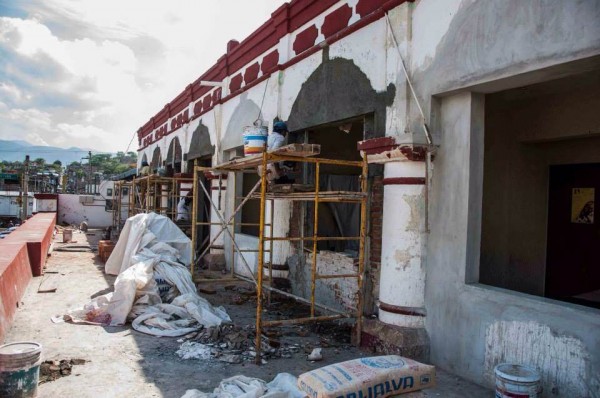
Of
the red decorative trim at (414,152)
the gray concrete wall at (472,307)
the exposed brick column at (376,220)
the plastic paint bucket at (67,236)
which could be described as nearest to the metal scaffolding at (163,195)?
the plastic paint bucket at (67,236)

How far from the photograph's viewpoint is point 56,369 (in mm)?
4914

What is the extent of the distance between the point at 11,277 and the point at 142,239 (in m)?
3.05

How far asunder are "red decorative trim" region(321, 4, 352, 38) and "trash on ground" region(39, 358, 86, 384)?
5.58 meters

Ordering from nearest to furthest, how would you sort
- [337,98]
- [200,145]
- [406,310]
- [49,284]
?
[406,310] → [337,98] → [49,284] → [200,145]

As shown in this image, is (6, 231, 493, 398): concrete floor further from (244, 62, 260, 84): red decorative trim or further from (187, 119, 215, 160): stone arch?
(187, 119, 215, 160): stone arch

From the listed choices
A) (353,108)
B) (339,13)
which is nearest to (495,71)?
(353,108)

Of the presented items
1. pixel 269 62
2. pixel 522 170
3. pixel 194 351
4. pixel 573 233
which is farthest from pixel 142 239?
pixel 573 233

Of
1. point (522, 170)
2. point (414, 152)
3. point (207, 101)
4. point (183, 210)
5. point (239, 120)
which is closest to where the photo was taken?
point (414, 152)

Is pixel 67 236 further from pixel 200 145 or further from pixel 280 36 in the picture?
pixel 280 36

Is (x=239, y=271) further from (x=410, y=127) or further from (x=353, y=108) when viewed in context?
(x=410, y=127)

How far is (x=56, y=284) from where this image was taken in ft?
30.5

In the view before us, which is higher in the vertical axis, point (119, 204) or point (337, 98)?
point (337, 98)

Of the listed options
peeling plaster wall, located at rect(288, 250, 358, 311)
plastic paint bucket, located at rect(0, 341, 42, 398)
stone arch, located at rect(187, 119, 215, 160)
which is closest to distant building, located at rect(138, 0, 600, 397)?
peeling plaster wall, located at rect(288, 250, 358, 311)

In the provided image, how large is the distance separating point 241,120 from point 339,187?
8.97ft
